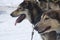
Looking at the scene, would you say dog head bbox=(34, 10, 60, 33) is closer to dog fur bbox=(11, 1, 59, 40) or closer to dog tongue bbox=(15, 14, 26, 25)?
dog fur bbox=(11, 1, 59, 40)

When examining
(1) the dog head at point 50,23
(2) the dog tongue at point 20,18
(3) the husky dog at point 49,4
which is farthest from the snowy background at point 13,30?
(1) the dog head at point 50,23

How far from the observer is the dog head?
9.63 ft

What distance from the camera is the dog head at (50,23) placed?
2.93 meters

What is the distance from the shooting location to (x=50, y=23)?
9.79 ft

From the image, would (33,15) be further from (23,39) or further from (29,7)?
(23,39)

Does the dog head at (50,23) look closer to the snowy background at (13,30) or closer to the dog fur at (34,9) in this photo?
the dog fur at (34,9)

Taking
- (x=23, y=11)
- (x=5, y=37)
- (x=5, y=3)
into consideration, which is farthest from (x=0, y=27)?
(x=5, y=3)

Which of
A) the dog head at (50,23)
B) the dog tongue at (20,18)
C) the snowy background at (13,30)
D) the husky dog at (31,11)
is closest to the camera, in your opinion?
the dog head at (50,23)

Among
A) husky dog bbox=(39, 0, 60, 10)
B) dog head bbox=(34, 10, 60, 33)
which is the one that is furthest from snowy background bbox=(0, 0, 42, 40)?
dog head bbox=(34, 10, 60, 33)

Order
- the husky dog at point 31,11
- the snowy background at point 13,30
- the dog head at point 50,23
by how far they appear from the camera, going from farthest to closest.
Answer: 1. the snowy background at point 13,30
2. the husky dog at point 31,11
3. the dog head at point 50,23

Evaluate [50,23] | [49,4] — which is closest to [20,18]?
[49,4]

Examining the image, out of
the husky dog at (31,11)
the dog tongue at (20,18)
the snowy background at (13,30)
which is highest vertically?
the husky dog at (31,11)

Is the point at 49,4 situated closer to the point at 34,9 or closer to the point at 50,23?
the point at 34,9

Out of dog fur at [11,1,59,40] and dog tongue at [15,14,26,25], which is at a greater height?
dog fur at [11,1,59,40]
